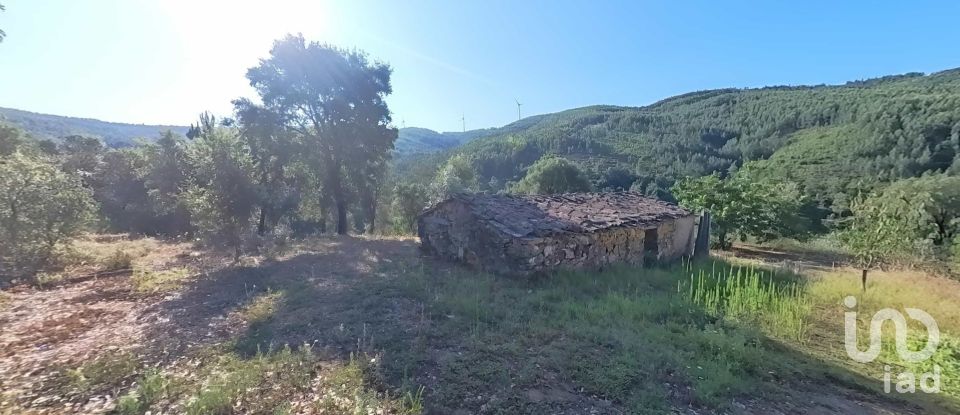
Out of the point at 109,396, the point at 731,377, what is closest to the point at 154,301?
the point at 109,396

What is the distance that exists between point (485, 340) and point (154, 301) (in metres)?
6.68

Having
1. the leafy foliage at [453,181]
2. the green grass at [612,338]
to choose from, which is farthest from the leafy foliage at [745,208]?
the leafy foliage at [453,181]

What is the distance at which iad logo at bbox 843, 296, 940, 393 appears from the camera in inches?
196

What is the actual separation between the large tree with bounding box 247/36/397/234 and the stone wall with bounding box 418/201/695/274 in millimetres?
6898

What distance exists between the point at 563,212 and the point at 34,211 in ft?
44.3

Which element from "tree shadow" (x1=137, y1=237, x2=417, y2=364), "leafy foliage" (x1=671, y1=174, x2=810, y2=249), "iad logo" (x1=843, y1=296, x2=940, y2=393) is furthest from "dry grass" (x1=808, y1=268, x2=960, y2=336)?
"tree shadow" (x1=137, y1=237, x2=417, y2=364)

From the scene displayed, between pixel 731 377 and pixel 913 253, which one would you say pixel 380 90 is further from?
pixel 913 253

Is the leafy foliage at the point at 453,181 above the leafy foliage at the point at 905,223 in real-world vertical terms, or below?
above

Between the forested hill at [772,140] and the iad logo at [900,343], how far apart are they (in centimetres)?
1892

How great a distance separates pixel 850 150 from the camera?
1594 inches

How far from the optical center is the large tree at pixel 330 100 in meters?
16.8

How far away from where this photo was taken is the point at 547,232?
962cm

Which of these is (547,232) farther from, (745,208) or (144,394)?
(745,208)

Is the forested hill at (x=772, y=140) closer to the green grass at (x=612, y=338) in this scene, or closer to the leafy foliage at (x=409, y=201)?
the leafy foliage at (x=409, y=201)
